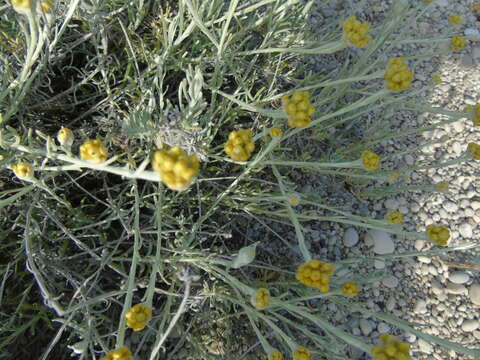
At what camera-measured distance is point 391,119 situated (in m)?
1.90

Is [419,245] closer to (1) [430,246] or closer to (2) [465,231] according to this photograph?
(1) [430,246]

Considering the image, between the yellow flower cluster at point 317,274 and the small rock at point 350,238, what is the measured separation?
789 millimetres

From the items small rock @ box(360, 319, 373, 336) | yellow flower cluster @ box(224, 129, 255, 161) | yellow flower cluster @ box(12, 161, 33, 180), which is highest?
yellow flower cluster @ box(224, 129, 255, 161)

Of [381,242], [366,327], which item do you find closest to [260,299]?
[366,327]

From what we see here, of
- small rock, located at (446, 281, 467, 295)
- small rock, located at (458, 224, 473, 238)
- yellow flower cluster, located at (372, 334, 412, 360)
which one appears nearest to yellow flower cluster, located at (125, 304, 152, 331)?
yellow flower cluster, located at (372, 334, 412, 360)

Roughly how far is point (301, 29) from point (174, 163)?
46.9 inches

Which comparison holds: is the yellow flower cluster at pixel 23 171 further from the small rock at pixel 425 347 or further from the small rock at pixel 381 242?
the small rock at pixel 425 347

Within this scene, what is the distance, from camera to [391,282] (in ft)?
5.31

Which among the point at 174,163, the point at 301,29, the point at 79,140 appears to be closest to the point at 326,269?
the point at 174,163

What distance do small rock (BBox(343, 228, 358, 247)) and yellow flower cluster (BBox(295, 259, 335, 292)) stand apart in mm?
789

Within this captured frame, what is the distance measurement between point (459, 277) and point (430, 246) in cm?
15

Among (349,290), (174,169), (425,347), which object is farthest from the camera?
(425,347)

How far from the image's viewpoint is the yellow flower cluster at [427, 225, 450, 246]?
1043 millimetres

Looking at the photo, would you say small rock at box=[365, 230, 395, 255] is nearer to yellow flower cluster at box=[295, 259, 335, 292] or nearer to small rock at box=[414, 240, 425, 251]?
small rock at box=[414, 240, 425, 251]
